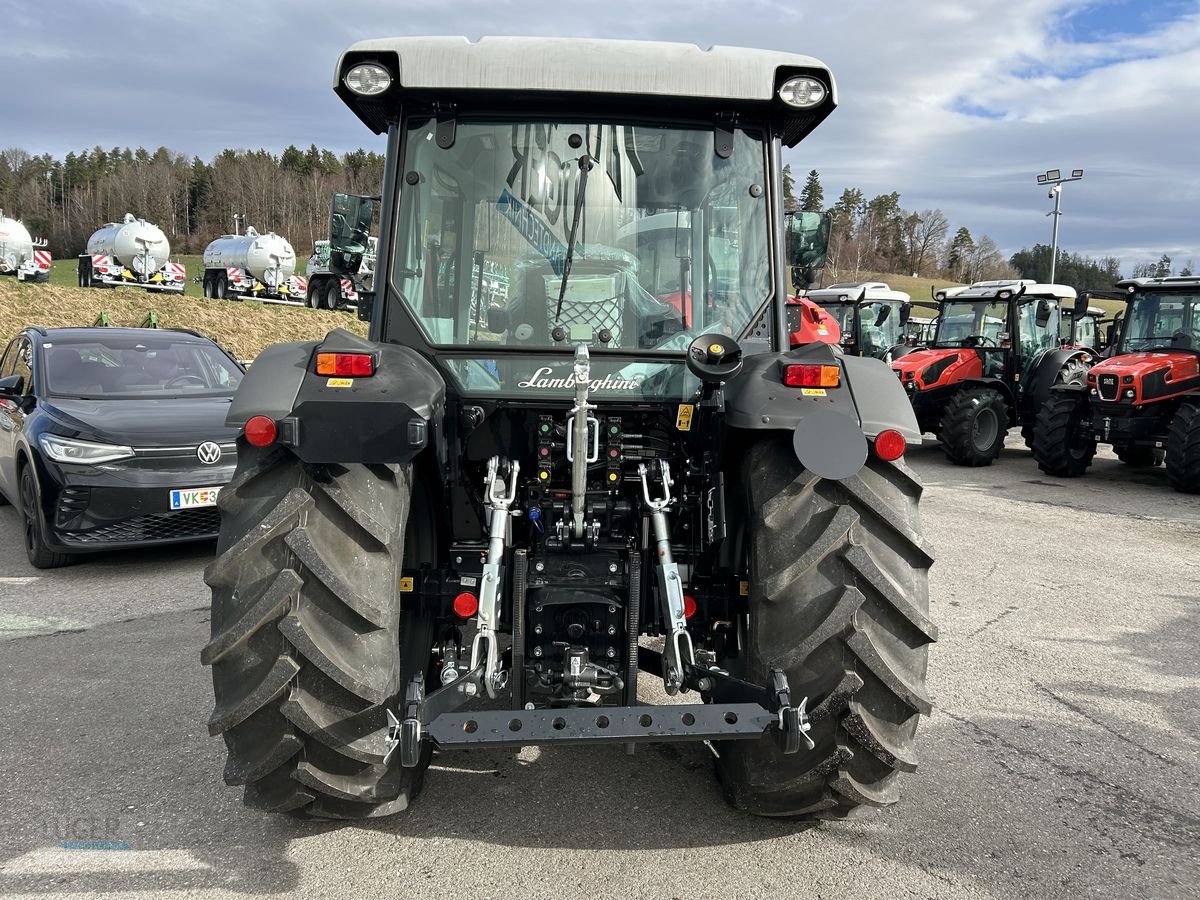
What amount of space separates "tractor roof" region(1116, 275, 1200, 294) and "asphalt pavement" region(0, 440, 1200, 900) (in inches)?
329

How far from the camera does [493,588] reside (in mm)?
2854

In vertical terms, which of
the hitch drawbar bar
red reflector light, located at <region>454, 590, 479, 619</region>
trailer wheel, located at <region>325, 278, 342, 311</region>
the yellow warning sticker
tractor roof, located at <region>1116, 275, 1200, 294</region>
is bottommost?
the hitch drawbar bar

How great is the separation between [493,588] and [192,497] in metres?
4.40

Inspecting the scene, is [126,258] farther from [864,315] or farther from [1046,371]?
Answer: [1046,371]

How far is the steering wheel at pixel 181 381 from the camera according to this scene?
7.56 m

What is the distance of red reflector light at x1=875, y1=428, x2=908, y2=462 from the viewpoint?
2.78 metres

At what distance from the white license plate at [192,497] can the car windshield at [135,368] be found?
129 cm

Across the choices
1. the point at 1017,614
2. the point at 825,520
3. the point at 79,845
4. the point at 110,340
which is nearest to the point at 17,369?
the point at 110,340

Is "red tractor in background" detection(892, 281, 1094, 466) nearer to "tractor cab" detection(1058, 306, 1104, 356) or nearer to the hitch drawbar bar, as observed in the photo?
"tractor cab" detection(1058, 306, 1104, 356)

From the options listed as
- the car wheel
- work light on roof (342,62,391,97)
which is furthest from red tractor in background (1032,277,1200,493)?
the car wheel

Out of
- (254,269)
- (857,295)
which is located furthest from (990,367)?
(254,269)

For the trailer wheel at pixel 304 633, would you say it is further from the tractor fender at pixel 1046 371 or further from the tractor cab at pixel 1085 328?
the tractor cab at pixel 1085 328

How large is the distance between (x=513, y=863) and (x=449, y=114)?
2538 mm

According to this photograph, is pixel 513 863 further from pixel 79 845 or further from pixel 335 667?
pixel 79 845
